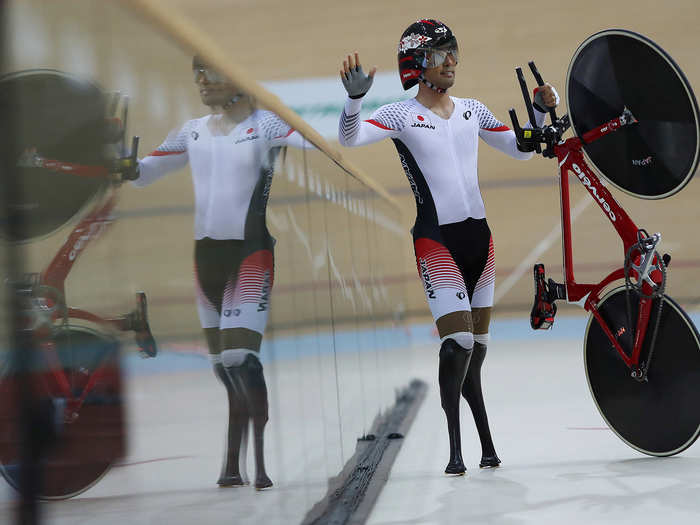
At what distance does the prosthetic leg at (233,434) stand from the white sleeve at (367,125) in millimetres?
1964

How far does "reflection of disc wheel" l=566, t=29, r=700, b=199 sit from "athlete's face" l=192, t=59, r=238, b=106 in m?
2.07

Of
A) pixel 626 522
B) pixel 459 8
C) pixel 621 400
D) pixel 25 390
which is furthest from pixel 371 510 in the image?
pixel 459 8

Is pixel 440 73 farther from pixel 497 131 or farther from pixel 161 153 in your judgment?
pixel 161 153

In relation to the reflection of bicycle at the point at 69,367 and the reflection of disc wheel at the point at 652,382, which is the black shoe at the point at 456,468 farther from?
the reflection of bicycle at the point at 69,367

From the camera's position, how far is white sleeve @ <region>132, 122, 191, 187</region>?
1369mm

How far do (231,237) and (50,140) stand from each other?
0.83m

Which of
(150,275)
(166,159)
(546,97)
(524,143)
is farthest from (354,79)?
(150,275)

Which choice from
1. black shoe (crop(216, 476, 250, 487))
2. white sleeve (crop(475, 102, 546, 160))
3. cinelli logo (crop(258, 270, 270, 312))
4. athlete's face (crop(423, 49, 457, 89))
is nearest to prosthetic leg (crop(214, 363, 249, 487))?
black shoe (crop(216, 476, 250, 487))

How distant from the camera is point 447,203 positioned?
13.1 ft

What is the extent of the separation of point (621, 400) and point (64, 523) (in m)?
3.08

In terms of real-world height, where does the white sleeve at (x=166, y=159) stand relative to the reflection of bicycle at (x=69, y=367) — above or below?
above

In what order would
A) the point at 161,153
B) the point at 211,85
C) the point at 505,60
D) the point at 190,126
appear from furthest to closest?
the point at 505,60 < the point at 211,85 < the point at 190,126 < the point at 161,153

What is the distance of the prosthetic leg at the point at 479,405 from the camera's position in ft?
12.7

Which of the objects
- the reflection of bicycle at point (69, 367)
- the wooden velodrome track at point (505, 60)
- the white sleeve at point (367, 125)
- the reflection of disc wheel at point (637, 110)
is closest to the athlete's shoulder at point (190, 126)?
the reflection of bicycle at point (69, 367)
